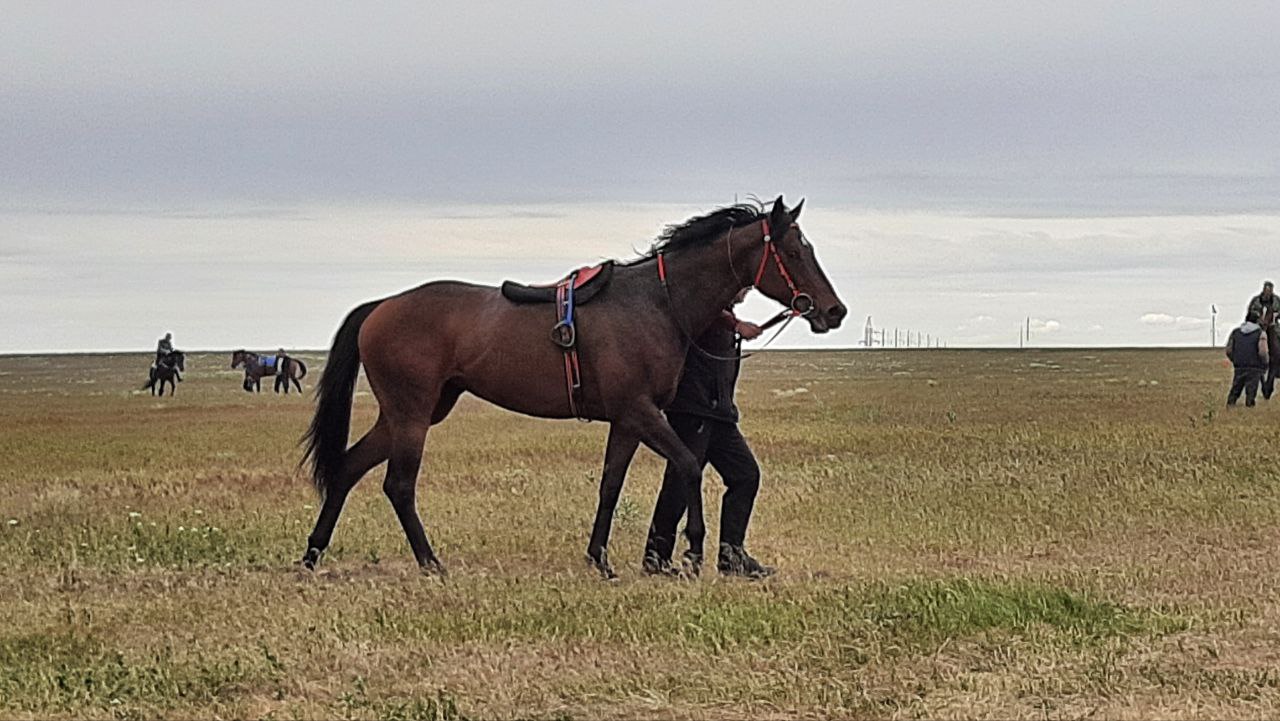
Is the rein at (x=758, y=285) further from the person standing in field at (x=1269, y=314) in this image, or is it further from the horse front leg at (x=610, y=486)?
the person standing in field at (x=1269, y=314)

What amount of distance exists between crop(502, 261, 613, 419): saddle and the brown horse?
0.04 m

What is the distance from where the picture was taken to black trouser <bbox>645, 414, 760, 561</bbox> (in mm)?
10531

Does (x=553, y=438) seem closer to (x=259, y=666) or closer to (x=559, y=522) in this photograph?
(x=559, y=522)

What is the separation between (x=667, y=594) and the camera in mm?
9258

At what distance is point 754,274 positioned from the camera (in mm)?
10359

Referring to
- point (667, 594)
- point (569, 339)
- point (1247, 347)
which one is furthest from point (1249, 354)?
point (667, 594)

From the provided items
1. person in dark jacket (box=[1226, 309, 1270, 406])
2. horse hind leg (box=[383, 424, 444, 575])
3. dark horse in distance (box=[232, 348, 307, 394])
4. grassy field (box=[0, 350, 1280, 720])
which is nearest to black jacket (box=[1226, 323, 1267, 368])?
person in dark jacket (box=[1226, 309, 1270, 406])

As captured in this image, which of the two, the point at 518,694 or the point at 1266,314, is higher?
the point at 1266,314

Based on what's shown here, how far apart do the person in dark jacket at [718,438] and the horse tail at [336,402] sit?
214 centimetres

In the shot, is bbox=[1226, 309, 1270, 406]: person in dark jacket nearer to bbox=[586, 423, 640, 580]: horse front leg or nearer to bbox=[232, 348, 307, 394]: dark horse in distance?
bbox=[586, 423, 640, 580]: horse front leg

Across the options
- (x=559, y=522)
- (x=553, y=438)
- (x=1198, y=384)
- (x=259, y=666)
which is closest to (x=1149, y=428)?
(x=553, y=438)

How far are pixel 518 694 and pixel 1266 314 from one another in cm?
2046

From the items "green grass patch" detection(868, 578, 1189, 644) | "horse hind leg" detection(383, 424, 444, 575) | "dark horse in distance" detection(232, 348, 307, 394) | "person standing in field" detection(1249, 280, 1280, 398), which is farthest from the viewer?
"dark horse in distance" detection(232, 348, 307, 394)

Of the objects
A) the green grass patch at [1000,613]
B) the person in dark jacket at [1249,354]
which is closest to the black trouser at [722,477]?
the green grass patch at [1000,613]
